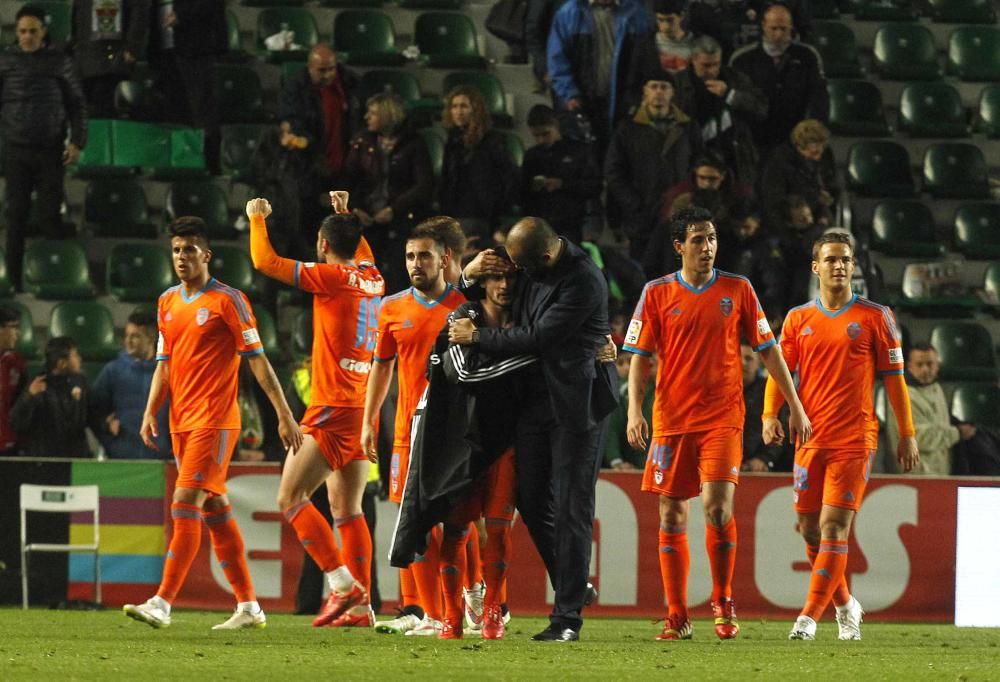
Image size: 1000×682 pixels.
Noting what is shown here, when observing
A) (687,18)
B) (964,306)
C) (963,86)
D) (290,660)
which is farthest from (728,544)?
(963,86)

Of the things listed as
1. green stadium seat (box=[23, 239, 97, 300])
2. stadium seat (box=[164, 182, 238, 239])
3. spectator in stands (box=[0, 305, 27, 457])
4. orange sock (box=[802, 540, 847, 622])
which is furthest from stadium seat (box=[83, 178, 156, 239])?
orange sock (box=[802, 540, 847, 622])

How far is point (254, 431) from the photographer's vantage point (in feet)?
43.0

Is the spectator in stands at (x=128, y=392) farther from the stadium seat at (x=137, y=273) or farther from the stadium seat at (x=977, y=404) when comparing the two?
the stadium seat at (x=977, y=404)

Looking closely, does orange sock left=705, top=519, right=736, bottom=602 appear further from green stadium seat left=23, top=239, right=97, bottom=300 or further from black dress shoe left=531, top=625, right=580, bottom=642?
green stadium seat left=23, top=239, right=97, bottom=300

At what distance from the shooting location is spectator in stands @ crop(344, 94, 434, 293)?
46.8 feet

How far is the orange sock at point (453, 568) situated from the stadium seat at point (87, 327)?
662cm

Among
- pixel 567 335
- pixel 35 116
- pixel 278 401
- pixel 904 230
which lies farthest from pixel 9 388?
pixel 904 230

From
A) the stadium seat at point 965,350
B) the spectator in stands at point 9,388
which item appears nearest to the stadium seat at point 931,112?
the stadium seat at point 965,350

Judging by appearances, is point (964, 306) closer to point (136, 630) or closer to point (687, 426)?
point (687, 426)

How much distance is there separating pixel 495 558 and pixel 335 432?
1747mm

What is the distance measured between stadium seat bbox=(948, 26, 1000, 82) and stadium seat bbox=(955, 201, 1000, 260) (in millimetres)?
1889

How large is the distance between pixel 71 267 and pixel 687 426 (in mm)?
7647

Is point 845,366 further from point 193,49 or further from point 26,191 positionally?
point 26,191

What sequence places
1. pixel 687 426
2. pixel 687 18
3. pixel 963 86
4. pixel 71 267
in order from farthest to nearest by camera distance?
pixel 963 86, pixel 687 18, pixel 71 267, pixel 687 426
